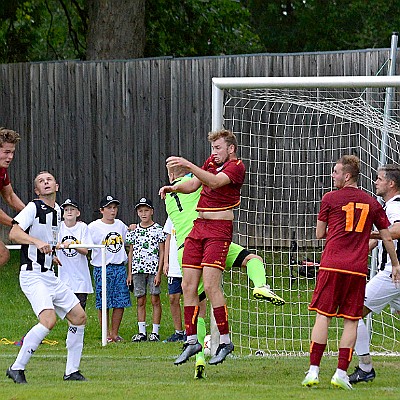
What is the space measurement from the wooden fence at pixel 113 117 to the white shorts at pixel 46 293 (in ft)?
31.2

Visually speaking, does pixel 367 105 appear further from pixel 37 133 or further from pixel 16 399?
pixel 37 133

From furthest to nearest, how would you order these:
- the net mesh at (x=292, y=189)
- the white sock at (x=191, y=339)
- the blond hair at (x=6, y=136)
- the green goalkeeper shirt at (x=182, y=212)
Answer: the net mesh at (x=292, y=189) < the green goalkeeper shirt at (x=182, y=212) < the blond hair at (x=6, y=136) < the white sock at (x=191, y=339)

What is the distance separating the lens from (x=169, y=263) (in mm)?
13609

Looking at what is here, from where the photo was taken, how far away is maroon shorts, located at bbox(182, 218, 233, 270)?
9.82 metres

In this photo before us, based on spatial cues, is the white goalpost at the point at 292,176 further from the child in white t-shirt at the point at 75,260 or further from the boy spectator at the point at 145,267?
the child in white t-shirt at the point at 75,260

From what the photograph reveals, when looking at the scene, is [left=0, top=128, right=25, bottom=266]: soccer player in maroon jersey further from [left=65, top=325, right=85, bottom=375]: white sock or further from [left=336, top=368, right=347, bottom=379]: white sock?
[left=336, top=368, right=347, bottom=379]: white sock

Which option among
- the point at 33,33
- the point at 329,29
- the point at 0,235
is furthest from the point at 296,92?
the point at 329,29

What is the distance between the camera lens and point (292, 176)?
15602 millimetres

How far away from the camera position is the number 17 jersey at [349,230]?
30.3ft

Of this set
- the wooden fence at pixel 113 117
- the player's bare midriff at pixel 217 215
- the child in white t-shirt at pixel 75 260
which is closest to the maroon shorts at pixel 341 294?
the player's bare midriff at pixel 217 215

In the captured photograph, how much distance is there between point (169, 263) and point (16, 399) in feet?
17.9

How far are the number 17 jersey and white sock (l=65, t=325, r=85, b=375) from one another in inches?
91.2

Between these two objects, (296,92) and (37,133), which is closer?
(296,92)

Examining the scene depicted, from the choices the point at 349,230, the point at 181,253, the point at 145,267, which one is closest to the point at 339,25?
the point at 145,267
